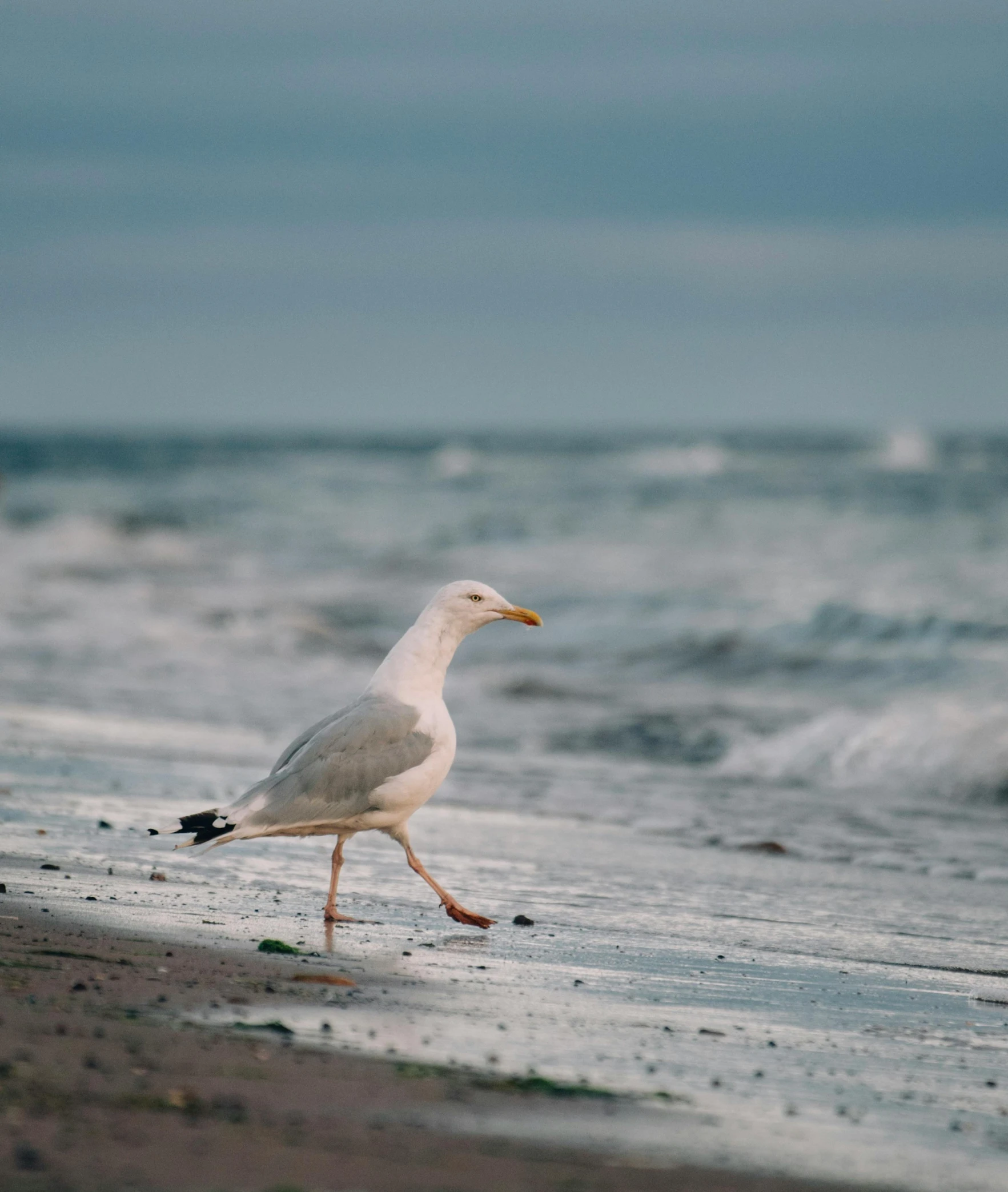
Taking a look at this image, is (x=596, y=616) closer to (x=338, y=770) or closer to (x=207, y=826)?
(x=338, y=770)

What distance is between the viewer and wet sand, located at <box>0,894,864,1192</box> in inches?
113

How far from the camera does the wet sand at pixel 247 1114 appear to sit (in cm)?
288

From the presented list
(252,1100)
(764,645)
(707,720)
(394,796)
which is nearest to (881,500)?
(764,645)

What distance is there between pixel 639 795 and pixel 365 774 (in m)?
3.72

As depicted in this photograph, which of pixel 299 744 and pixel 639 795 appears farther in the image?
pixel 639 795

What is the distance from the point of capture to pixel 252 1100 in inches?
128

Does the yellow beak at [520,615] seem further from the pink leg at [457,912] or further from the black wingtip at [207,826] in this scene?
the black wingtip at [207,826]

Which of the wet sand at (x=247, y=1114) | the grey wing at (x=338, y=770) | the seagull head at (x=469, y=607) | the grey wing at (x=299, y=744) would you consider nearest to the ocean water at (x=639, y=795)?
the wet sand at (x=247, y=1114)

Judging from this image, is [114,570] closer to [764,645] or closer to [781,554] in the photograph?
[781,554]

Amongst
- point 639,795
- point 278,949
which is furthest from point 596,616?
point 278,949

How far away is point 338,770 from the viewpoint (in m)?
5.41

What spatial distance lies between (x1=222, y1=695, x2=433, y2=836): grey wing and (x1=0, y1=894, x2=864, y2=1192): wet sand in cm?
124

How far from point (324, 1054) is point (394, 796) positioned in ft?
6.13

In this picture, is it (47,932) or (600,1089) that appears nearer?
(600,1089)
